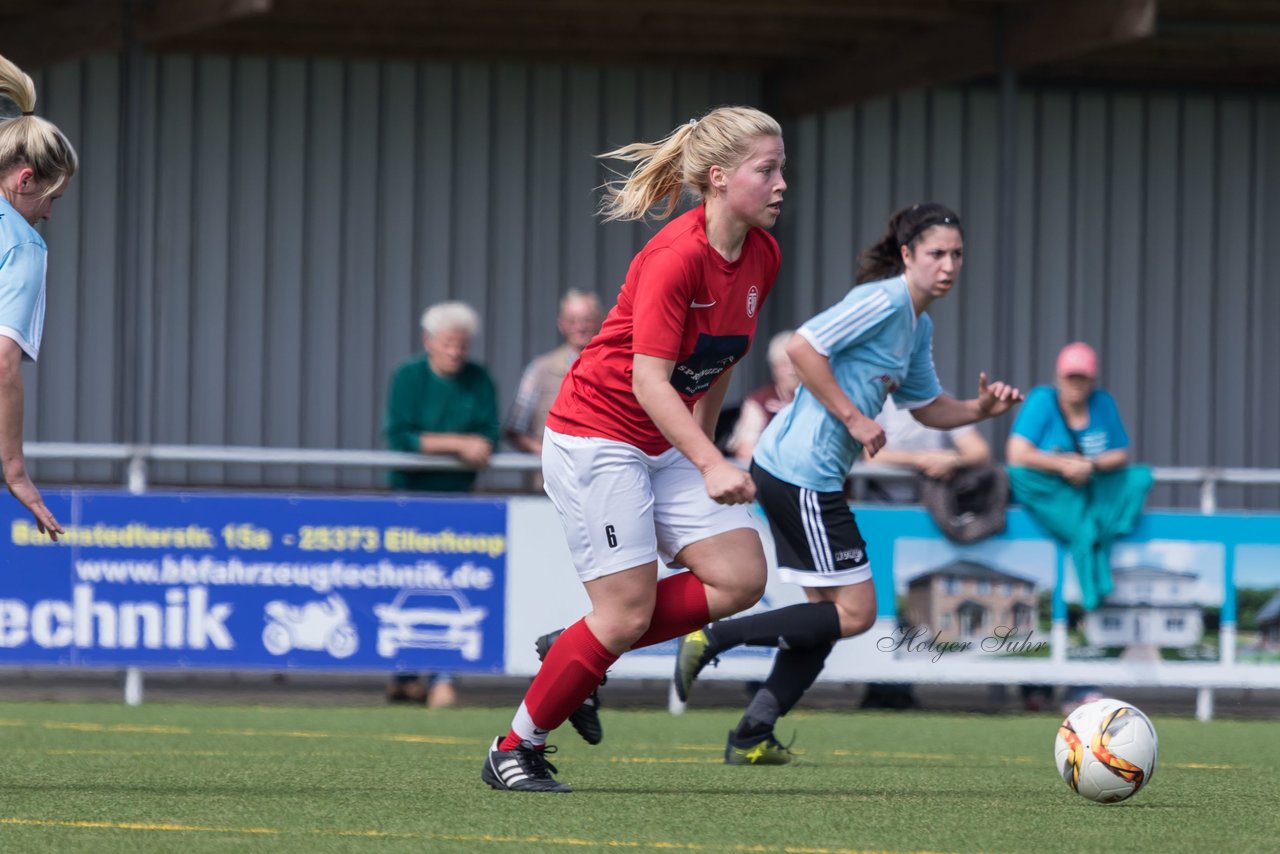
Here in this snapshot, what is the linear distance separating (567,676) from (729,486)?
80cm

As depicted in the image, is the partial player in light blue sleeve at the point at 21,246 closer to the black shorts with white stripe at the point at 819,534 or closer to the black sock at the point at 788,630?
the black sock at the point at 788,630

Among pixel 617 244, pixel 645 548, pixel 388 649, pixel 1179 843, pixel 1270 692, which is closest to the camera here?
pixel 1179 843

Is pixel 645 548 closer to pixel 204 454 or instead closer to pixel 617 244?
pixel 204 454

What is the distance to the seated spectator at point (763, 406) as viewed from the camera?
9867mm

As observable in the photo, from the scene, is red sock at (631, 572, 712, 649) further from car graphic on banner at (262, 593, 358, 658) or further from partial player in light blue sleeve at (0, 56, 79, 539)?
car graphic on banner at (262, 593, 358, 658)

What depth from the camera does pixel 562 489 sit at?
218 inches

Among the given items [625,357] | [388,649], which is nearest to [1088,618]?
[388,649]

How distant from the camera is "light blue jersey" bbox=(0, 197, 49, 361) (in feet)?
16.5

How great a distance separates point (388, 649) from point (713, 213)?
14.4ft

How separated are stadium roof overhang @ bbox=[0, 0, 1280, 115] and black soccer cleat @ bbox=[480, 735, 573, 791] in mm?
6107

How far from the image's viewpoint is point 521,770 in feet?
18.5

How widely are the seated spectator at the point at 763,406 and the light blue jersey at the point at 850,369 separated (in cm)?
276

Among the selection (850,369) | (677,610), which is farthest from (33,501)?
(850,369)

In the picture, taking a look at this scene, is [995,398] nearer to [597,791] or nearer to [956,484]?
[597,791]
